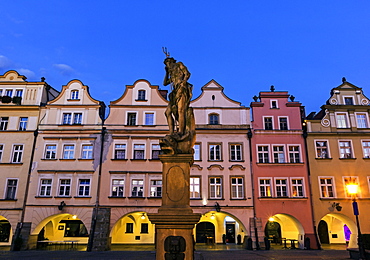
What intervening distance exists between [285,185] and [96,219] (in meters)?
14.1

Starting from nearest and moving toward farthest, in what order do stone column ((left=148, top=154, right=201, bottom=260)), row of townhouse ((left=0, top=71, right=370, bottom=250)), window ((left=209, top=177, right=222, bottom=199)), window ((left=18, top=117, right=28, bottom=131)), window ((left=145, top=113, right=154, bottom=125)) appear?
stone column ((left=148, top=154, right=201, bottom=260)) < row of townhouse ((left=0, top=71, right=370, bottom=250)) < window ((left=209, top=177, right=222, bottom=199)) < window ((left=18, top=117, right=28, bottom=131)) < window ((left=145, top=113, right=154, bottom=125))

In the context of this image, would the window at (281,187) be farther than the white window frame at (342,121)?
No

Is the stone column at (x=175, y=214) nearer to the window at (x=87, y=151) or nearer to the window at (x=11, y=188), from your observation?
the window at (x=87, y=151)

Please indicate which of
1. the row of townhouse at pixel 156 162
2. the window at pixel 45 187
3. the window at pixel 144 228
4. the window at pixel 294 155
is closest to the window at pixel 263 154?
the row of townhouse at pixel 156 162

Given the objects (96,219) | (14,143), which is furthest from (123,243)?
(14,143)

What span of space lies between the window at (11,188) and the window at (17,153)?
1546 mm

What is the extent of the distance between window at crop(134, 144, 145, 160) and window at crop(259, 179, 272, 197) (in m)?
9.18

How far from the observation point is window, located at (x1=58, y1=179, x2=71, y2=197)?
22.2 m

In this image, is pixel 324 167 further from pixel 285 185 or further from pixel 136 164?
pixel 136 164

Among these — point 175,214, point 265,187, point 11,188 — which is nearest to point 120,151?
point 11,188

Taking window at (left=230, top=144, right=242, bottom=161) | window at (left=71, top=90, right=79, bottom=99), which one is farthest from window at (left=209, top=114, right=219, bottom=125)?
window at (left=71, top=90, right=79, bottom=99)

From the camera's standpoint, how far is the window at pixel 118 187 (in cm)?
2223

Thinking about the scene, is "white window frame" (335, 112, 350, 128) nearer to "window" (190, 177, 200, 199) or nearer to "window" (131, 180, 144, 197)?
"window" (190, 177, 200, 199)

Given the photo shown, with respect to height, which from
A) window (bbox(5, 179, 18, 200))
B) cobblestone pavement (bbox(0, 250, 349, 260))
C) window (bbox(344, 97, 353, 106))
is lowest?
cobblestone pavement (bbox(0, 250, 349, 260))
